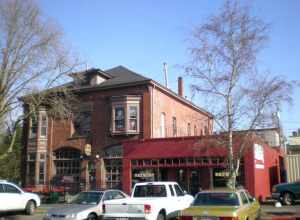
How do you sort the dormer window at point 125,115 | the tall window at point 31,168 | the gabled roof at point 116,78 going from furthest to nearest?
the tall window at point 31,168 → the gabled roof at point 116,78 → the dormer window at point 125,115

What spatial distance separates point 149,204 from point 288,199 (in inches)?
519

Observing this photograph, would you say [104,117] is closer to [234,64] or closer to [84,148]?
[84,148]

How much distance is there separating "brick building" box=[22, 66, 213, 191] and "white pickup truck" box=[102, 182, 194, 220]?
15083mm

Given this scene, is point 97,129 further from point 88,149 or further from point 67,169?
point 67,169

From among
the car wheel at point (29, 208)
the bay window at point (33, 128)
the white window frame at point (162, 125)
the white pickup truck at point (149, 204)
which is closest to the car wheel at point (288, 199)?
the white pickup truck at point (149, 204)

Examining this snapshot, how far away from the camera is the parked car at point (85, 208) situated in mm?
14227

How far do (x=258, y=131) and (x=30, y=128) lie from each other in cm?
2235

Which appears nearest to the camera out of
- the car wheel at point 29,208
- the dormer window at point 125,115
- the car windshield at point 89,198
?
the car windshield at point 89,198

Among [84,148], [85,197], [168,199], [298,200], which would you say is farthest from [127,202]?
[84,148]

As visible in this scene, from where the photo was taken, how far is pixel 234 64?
64.5 feet

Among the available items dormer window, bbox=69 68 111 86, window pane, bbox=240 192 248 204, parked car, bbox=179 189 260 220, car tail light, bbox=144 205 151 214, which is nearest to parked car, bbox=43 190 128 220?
car tail light, bbox=144 205 151 214

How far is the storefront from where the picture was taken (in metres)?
26.2

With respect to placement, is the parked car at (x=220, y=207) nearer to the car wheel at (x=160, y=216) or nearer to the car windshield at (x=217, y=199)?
the car windshield at (x=217, y=199)

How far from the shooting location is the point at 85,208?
14.7 m
